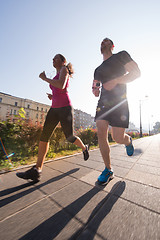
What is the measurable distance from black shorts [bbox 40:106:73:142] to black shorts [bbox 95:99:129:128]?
568 mm

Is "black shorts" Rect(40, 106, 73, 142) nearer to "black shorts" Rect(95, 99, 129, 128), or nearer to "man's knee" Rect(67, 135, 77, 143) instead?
"man's knee" Rect(67, 135, 77, 143)

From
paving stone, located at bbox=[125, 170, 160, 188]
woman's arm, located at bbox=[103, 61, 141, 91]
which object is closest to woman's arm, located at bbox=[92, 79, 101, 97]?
woman's arm, located at bbox=[103, 61, 141, 91]

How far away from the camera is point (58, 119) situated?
2047 millimetres

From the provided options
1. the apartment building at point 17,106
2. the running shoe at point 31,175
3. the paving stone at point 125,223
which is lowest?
the paving stone at point 125,223

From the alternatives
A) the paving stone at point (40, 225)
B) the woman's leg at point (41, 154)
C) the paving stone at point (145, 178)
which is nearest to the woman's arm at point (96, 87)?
the woman's leg at point (41, 154)

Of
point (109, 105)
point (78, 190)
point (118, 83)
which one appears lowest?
point (78, 190)

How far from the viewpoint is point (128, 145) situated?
205 cm

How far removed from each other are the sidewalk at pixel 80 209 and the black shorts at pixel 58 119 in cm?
72

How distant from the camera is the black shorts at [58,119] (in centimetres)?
196

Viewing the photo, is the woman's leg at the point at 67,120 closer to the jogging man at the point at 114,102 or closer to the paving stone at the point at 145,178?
the jogging man at the point at 114,102

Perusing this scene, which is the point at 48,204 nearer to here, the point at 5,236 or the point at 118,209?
the point at 5,236

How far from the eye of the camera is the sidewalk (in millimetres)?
860

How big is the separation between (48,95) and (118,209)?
2.15 meters

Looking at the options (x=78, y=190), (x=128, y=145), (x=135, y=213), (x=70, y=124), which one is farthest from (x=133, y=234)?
(x=70, y=124)
